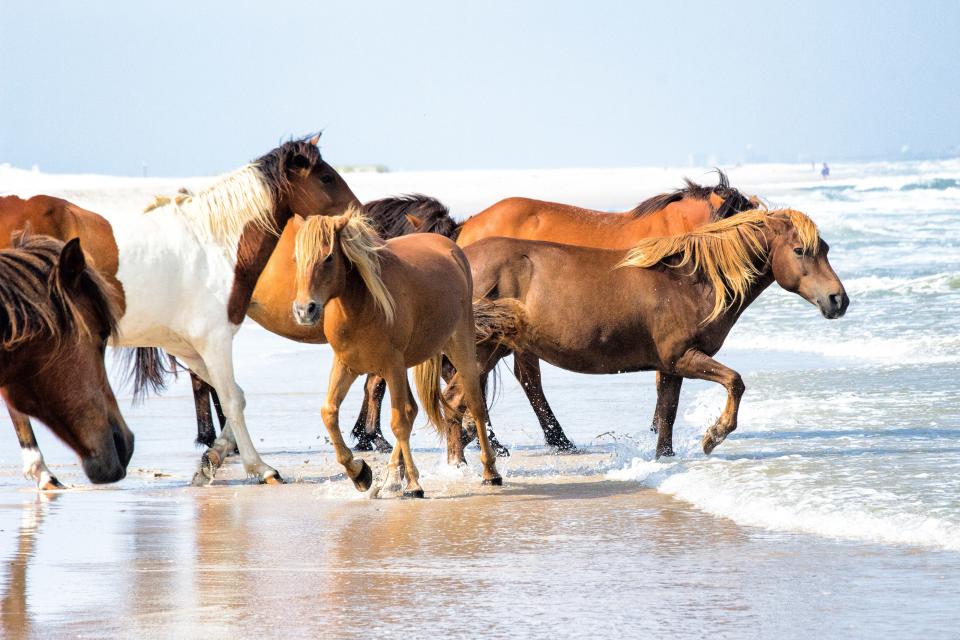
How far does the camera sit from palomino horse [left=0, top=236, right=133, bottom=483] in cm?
362

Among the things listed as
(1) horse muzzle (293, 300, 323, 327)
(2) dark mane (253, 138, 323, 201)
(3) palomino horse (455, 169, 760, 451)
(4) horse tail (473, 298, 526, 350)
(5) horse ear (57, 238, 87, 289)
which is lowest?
(4) horse tail (473, 298, 526, 350)

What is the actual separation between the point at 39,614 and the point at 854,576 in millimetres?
2772

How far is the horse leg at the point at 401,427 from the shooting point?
6.76 m

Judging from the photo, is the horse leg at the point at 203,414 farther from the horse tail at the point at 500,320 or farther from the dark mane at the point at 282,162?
the horse tail at the point at 500,320

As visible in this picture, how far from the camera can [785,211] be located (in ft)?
→ 27.9

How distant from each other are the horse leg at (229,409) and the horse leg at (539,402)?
1858 mm

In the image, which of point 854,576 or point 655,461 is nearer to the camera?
point 854,576

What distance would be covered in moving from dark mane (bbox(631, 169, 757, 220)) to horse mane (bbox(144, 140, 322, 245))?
3151 millimetres

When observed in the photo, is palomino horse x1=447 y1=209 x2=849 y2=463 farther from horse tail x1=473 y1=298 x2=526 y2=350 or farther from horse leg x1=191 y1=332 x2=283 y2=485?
horse leg x1=191 y1=332 x2=283 y2=485

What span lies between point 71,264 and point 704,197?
7278 millimetres

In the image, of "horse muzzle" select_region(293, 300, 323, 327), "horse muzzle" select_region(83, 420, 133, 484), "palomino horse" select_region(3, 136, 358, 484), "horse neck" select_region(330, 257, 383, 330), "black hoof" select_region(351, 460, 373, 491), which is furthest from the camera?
"palomino horse" select_region(3, 136, 358, 484)

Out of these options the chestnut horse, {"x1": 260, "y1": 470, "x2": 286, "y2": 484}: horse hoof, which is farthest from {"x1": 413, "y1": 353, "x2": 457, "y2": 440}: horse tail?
the chestnut horse

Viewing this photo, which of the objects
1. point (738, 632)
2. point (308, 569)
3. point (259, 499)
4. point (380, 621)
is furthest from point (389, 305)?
point (738, 632)

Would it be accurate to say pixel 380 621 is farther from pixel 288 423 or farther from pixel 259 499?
pixel 288 423
